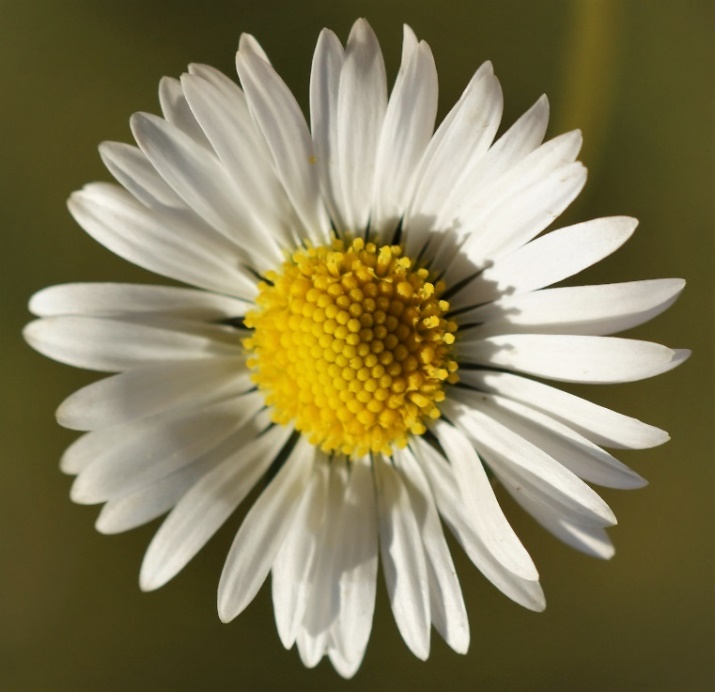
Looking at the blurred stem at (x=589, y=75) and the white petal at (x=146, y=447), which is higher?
the blurred stem at (x=589, y=75)

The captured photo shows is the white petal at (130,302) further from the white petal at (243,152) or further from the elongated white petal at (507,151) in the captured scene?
the elongated white petal at (507,151)

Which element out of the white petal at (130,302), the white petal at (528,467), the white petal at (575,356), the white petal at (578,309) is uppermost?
the white petal at (578,309)

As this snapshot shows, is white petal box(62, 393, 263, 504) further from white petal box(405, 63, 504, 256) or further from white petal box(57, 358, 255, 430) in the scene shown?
white petal box(405, 63, 504, 256)

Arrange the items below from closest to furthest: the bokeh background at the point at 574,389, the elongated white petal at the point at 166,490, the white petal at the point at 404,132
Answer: the white petal at the point at 404,132, the elongated white petal at the point at 166,490, the bokeh background at the point at 574,389

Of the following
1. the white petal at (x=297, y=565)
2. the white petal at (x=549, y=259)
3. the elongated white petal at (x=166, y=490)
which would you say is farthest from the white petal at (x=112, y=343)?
the white petal at (x=549, y=259)

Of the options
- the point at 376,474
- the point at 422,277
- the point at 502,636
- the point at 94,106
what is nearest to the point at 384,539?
the point at 376,474

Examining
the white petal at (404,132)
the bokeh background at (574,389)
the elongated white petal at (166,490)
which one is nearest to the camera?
the white petal at (404,132)

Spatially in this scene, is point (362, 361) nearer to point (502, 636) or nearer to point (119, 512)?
point (119, 512)

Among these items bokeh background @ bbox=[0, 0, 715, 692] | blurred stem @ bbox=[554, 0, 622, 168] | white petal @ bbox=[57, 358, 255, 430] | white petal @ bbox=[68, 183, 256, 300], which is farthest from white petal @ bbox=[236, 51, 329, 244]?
blurred stem @ bbox=[554, 0, 622, 168]

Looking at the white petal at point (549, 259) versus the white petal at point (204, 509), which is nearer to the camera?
the white petal at point (549, 259)
